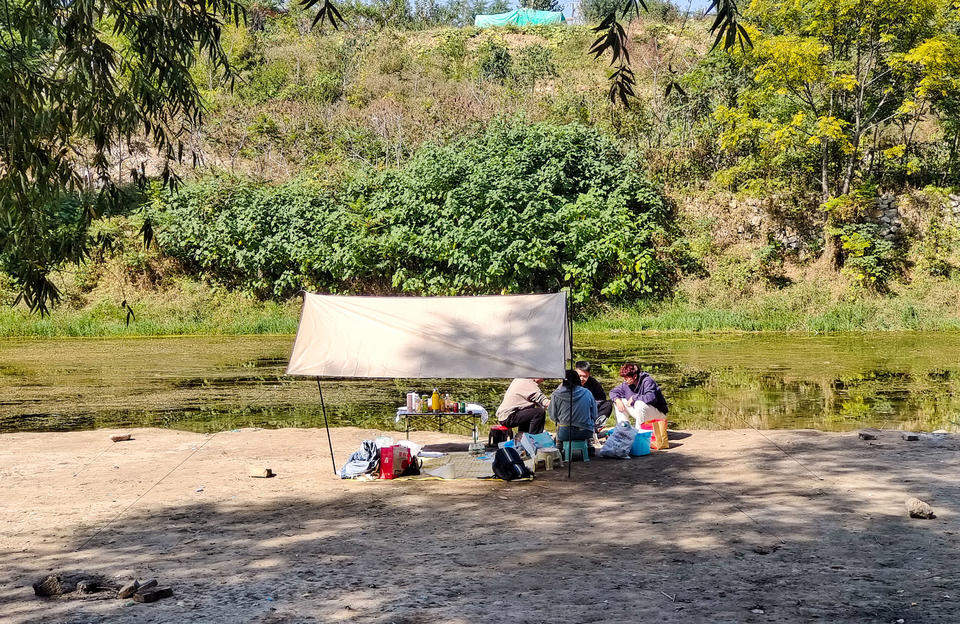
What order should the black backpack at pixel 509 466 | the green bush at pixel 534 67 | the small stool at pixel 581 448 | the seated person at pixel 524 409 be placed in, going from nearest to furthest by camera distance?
the black backpack at pixel 509 466, the small stool at pixel 581 448, the seated person at pixel 524 409, the green bush at pixel 534 67

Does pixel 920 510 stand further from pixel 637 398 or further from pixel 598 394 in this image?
pixel 598 394

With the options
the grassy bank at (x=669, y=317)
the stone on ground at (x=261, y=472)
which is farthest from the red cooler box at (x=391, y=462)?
the grassy bank at (x=669, y=317)

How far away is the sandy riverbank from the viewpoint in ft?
20.8

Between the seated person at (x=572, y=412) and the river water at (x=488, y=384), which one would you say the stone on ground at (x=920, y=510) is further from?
the river water at (x=488, y=384)

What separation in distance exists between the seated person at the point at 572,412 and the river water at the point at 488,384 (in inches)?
155

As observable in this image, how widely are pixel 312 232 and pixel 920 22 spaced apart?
20.1 m

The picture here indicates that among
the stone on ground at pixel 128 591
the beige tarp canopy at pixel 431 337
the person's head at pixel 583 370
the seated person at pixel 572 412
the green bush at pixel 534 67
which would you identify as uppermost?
the green bush at pixel 534 67

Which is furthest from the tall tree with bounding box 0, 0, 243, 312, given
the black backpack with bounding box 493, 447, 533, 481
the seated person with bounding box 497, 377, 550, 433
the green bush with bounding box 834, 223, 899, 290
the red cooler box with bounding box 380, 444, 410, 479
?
the green bush with bounding box 834, 223, 899, 290

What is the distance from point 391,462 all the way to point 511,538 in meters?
3.03

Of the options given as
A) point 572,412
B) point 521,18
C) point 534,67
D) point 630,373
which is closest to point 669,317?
point 630,373

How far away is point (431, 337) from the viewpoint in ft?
37.0

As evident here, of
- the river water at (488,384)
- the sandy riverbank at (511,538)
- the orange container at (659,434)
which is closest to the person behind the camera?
the sandy riverbank at (511,538)

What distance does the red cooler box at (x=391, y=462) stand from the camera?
1086 cm

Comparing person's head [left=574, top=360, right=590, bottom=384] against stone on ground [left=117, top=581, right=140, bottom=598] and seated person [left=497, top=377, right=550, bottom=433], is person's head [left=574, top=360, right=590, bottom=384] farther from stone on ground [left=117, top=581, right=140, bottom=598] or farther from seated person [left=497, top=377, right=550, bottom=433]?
stone on ground [left=117, top=581, right=140, bottom=598]
